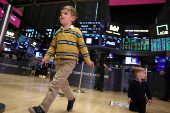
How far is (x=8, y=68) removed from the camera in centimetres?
744

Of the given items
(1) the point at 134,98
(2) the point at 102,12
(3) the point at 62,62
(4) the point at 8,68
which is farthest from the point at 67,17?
(2) the point at 102,12

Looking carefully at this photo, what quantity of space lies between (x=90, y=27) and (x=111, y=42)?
1.61 metres

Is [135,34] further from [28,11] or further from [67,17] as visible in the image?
[28,11]

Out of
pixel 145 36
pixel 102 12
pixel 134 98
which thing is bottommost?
pixel 134 98

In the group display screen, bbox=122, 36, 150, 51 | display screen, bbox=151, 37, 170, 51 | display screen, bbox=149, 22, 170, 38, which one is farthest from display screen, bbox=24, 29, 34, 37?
display screen, bbox=151, 37, 170, 51

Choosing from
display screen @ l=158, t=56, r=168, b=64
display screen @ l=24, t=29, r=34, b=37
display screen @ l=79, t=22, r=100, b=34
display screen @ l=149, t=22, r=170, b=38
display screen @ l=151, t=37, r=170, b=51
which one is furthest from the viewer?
display screen @ l=24, t=29, r=34, b=37

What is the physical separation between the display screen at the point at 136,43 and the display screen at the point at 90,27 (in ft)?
6.14

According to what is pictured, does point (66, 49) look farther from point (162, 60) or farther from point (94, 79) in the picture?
point (162, 60)

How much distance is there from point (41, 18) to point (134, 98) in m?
13.2

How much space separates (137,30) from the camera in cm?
725

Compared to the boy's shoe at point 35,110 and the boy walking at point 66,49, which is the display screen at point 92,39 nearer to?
the boy walking at point 66,49

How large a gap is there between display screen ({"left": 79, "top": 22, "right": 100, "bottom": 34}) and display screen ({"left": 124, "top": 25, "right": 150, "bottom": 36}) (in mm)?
1807

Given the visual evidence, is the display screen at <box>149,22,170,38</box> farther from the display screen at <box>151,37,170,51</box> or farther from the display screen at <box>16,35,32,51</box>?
the display screen at <box>16,35,32,51</box>

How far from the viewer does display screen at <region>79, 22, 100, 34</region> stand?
7.20 m
